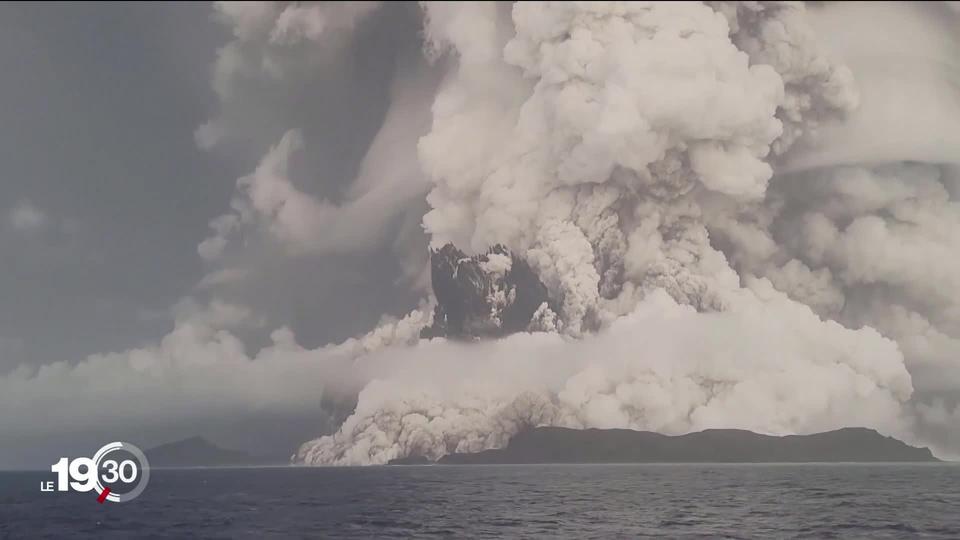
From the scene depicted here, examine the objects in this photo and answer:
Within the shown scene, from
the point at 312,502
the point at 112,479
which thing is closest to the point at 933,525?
the point at 312,502

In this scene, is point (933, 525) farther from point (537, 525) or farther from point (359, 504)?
point (359, 504)

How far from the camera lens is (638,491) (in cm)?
11219

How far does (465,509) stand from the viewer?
3337 inches

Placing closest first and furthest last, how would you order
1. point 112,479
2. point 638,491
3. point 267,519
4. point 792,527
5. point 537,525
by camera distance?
point 792,527 → point 537,525 → point 267,519 → point 638,491 → point 112,479

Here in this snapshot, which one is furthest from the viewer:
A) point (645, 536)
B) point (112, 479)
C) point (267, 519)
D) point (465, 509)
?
point (112, 479)

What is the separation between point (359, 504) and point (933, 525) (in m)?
57.4

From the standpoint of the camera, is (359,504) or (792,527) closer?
(792,527)

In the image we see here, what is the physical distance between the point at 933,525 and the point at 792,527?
36.2 ft

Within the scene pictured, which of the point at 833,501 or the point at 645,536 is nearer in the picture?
the point at 645,536

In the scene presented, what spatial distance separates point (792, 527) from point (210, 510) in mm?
58996

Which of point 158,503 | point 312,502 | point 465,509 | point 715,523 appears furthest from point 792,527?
point 158,503

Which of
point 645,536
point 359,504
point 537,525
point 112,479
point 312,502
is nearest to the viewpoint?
point 645,536

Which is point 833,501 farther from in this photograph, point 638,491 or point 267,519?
point 267,519

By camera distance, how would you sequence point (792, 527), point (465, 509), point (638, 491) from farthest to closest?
1. point (638, 491)
2. point (465, 509)
3. point (792, 527)
